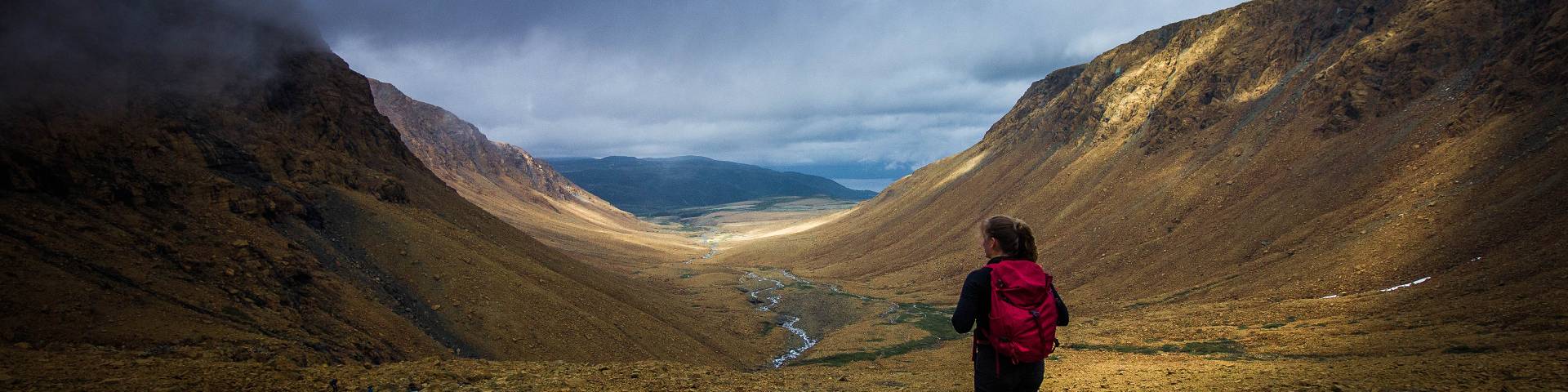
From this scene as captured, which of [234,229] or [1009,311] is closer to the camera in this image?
[1009,311]

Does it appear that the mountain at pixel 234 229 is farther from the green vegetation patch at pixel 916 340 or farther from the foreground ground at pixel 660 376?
the green vegetation patch at pixel 916 340

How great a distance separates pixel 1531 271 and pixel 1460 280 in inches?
80.0

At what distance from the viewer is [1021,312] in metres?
5.36

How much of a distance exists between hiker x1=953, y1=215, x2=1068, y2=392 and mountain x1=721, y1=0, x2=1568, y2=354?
1631 centimetres

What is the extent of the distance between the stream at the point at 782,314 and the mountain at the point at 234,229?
1616mm

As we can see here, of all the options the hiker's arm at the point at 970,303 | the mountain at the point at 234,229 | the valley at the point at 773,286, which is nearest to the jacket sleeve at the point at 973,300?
the hiker's arm at the point at 970,303

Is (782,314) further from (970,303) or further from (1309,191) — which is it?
(970,303)

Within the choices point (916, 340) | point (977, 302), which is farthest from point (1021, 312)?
point (916, 340)

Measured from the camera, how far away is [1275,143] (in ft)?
159

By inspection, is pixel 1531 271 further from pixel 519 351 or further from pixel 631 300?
pixel 631 300

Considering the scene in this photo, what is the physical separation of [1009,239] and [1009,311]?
2.03ft

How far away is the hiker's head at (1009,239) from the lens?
222 inches

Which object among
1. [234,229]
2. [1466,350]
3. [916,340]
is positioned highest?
[234,229]

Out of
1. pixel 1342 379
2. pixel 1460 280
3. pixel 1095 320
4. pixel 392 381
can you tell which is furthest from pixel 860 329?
Answer: pixel 392 381
